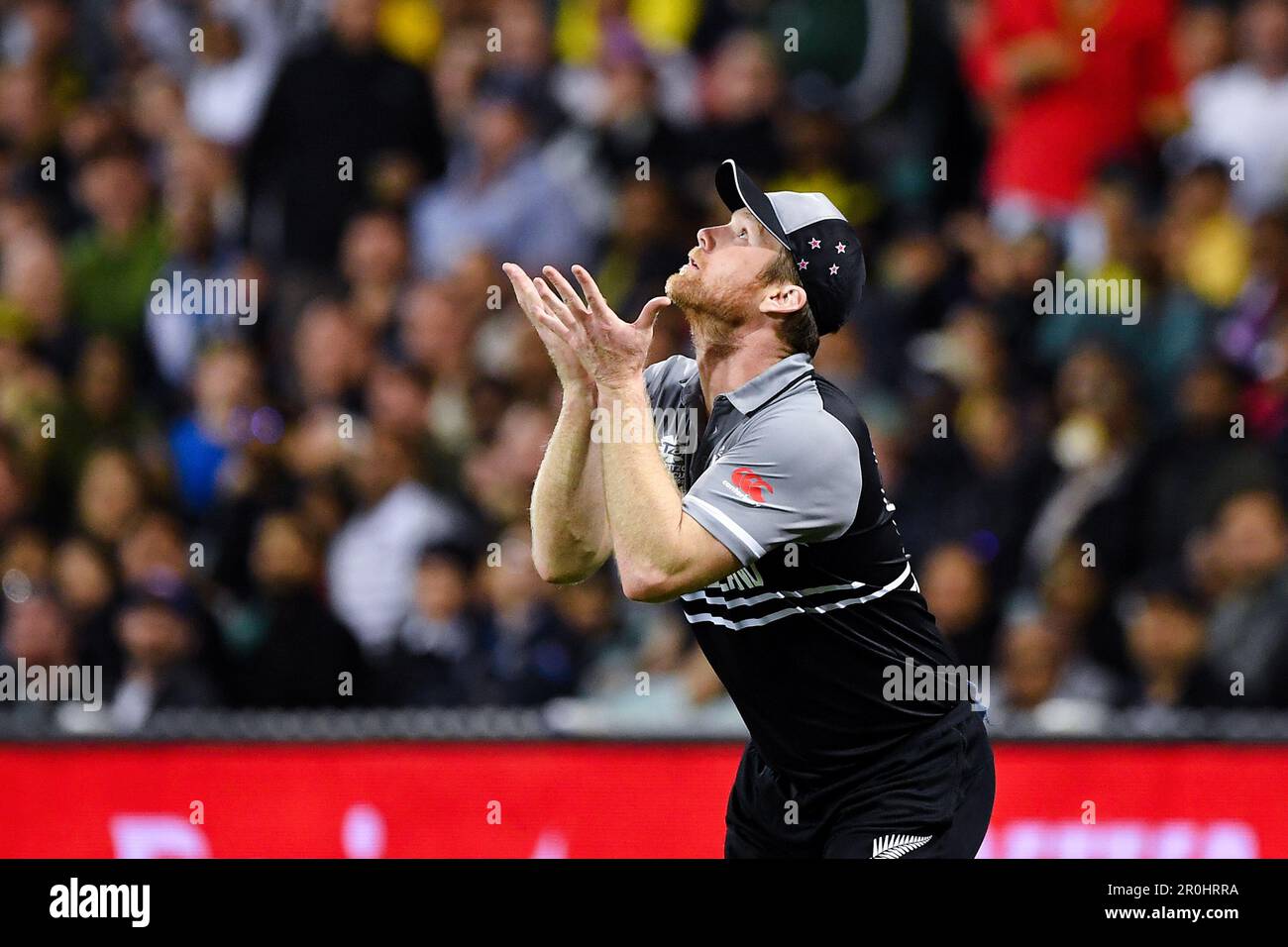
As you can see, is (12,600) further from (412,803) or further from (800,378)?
(800,378)

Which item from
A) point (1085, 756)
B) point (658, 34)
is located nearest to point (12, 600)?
point (658, 34)

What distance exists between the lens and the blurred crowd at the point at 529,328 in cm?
768

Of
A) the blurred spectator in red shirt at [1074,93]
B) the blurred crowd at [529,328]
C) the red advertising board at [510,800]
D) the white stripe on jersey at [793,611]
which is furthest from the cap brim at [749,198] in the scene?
the blurred spectator in red shirt at [1074,93]

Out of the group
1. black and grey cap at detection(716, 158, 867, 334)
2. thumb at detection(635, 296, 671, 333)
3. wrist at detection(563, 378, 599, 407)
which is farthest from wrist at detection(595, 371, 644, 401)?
black and grey cap at detection(716, 158, 867, 334)

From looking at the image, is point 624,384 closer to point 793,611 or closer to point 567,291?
point 567,291

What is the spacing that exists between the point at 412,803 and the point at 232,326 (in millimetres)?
2755

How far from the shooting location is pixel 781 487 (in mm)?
4430

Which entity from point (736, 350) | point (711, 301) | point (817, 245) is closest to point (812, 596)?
point (736, 350)

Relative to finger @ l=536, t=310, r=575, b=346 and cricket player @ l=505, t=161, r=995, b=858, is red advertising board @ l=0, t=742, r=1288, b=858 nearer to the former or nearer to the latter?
cricket player @ l=505, t=161, r=995, b=858

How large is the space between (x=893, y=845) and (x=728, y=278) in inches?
56.1

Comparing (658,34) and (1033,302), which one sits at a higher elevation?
(658,34)

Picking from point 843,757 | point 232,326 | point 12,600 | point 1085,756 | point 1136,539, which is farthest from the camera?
point 232,326

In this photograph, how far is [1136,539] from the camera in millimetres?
7676

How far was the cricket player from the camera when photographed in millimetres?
4359
